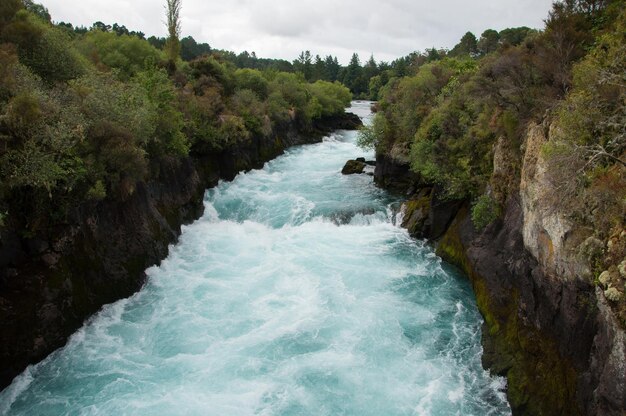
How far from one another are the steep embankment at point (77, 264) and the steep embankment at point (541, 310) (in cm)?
1387

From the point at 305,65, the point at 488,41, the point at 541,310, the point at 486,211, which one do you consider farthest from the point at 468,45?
the point at 541,310

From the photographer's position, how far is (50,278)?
47.8 ft

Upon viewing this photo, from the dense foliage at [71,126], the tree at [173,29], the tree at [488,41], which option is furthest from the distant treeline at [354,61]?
the dense foliage at [71,126]

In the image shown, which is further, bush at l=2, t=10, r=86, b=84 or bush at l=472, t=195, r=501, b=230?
bush at l=2, t=10, r=86, b=84

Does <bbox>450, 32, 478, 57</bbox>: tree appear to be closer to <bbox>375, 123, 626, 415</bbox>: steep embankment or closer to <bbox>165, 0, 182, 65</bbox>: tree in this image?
<bbox>165, 0, 182, 65</bbox>: tree

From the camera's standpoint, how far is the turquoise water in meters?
12.6

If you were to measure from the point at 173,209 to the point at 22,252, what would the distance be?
10991mm

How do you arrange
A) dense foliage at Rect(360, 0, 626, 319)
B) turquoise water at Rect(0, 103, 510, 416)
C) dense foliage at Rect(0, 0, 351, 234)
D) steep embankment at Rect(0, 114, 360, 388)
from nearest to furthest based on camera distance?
dense foliage at Rect(360, 0, 626, 319), turquoise water at Rect(0, 103, 510, 416), steep embankment at Rect(0, 114, 360, 388), dense foliage at Rect(0, 0, 351, 234)

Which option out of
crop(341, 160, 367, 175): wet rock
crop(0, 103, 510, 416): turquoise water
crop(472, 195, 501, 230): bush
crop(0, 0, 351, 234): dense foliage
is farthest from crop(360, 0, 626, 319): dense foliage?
crop(0, 0, 351, 234): dense foliage

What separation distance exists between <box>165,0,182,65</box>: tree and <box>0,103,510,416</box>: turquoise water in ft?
85.4

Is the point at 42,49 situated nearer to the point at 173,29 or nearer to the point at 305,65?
the point at 173,29

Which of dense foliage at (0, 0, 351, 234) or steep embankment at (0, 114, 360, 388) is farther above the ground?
dense foliage at (0, 0, 351, 234)

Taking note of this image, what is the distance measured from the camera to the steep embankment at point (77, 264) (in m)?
13.3

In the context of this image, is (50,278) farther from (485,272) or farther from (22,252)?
(485,272)
